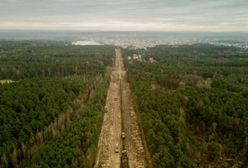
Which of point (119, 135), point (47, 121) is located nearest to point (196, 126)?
point (119, 135)

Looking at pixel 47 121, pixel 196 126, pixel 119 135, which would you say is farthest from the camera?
pixel 196 126

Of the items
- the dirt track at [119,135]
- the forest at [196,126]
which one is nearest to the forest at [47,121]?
the dirt track at [119,135]

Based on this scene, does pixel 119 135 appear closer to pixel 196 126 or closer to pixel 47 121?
pixel 47 121

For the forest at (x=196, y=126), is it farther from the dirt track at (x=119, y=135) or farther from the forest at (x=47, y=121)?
the forest at (x=47, y=121)

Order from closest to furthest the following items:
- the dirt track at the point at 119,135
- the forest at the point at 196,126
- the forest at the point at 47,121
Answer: the forest at the point at 47,121 < the forest at the point at 196,126 < the dirt track at the point at 119,135

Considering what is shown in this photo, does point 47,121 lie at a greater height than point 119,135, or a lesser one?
greater

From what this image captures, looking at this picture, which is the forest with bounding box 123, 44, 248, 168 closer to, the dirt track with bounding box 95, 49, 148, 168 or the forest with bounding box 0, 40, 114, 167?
the dirt track with bounding box 95, 49, 148, 168

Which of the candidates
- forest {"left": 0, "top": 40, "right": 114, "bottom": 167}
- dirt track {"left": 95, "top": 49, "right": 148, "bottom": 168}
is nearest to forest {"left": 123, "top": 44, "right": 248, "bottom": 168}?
dirt track {"left": 95, "top": 49, "right": 148, "bottom": 168}

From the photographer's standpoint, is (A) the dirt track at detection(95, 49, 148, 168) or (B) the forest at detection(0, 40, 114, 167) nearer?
(B) the forest at detection(0, 40, 114, 167)

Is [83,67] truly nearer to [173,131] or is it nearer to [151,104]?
[151,104]

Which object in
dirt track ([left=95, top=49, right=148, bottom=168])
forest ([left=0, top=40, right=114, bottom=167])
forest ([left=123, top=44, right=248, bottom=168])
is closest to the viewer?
forest ([left=0, top=40, right=114, bottom=167])
